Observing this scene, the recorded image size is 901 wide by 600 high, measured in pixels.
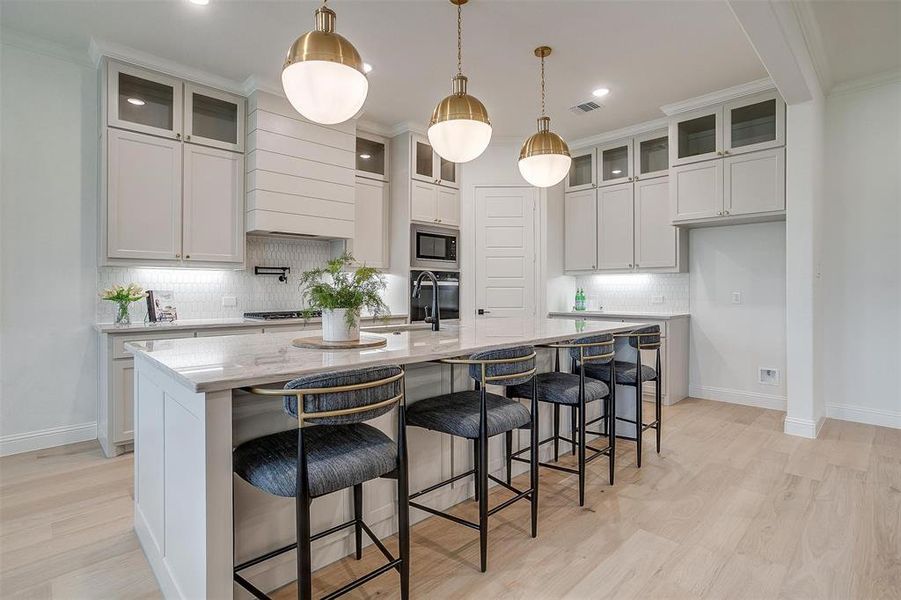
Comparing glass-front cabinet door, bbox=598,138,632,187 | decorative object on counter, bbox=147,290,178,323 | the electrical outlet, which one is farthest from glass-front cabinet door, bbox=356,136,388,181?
the electrical outlet

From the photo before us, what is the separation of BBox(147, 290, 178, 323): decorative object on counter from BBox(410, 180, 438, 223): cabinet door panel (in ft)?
7.78

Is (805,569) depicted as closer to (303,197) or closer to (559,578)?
(559,578)

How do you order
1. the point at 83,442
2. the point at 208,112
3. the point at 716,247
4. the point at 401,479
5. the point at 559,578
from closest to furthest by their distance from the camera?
the point at 401,479
the point at 559,578
the point at 83,442
the point at 208,112
the point at 716,247

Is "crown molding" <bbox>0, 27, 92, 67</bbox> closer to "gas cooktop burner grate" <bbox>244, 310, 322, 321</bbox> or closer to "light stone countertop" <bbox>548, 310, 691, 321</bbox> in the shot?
"gas cooktop burner grate" <bbox>244, 310, 322, 321</bbox>

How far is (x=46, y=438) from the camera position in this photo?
3.45 meters

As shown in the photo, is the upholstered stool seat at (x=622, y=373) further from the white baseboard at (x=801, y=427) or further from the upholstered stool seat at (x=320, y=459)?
the upholstered stool seat at (x=320, y=459)

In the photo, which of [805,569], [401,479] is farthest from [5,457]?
[805,569]

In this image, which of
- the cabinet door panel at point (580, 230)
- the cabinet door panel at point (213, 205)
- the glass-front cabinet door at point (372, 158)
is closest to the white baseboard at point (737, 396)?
the cabinet door panel at point (580, 230)

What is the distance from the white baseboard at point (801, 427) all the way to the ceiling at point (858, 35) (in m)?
2.78

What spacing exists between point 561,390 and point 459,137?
1.50 meters

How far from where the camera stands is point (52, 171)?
3467 millimetres

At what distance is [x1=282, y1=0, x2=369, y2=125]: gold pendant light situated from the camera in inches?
78.0

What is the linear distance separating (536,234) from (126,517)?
4.52m

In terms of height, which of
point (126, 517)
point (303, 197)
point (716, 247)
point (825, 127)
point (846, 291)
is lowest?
point (126, 517)
